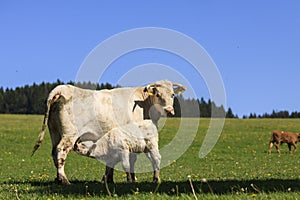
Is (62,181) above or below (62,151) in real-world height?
below

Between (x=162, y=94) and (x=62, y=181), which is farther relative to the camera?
(x=162, y=94)

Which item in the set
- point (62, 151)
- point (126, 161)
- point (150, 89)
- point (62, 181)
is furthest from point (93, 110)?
point (62, 181)

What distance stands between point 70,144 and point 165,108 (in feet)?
8.88

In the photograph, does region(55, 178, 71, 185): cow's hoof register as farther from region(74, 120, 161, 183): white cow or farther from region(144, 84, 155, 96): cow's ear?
region(144, 84, 155, 96): cow's ear

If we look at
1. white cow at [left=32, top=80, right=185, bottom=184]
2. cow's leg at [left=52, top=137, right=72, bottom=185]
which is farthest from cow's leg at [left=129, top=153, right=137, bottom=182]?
cow's leg at [left=52, top=137, right=72, bottom=185]


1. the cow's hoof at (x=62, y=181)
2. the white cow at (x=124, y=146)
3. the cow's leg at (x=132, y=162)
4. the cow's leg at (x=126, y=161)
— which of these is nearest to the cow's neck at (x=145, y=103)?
the white cow at (x=124, y=146)

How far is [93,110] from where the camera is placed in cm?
1209

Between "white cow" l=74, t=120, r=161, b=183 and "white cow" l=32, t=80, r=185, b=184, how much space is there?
280mm

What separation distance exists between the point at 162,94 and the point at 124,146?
211cm

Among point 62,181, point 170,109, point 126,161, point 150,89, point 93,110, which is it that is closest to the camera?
point 62,181

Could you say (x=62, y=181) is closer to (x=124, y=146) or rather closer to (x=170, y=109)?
(x=124, y=146)

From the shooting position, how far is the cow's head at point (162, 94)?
42.4 feet

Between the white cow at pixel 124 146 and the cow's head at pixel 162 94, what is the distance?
117 centimetres

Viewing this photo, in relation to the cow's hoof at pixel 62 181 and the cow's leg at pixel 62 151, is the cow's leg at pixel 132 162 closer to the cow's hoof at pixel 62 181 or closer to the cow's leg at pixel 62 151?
the cow's leg at pixel 62 151
